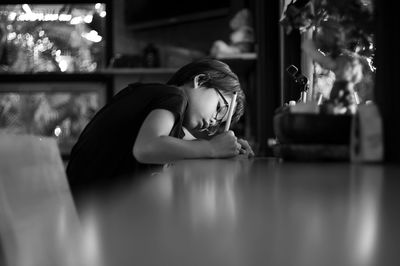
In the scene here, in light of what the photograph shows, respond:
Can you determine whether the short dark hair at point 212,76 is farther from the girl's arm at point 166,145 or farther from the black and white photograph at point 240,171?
the girl's arm at point 166,145

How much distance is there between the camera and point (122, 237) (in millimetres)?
382

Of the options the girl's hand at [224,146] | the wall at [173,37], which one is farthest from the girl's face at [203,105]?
the wall at [173,37]

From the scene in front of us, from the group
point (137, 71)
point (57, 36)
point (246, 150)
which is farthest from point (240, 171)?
point (57, 36)

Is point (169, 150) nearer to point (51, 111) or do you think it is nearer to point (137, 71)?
point (137, 71)

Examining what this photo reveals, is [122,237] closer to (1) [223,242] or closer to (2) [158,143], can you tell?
(1) [223,242]

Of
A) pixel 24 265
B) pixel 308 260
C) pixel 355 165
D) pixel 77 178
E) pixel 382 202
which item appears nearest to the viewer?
pixel 308 260

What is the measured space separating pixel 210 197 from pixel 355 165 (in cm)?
52

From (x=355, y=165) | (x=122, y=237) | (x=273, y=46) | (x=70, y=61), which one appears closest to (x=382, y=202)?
(x=122, y=237)

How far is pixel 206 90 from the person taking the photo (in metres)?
2.23

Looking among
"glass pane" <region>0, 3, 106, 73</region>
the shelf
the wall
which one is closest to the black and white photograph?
the shelf

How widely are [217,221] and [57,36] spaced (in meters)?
5.46

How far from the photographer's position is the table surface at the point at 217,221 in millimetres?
328

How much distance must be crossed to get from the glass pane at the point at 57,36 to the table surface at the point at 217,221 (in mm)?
4811

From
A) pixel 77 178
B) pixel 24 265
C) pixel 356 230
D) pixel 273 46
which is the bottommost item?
pixel 77 178
